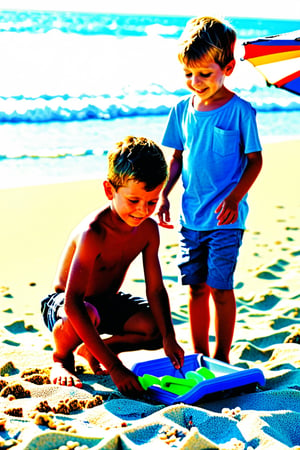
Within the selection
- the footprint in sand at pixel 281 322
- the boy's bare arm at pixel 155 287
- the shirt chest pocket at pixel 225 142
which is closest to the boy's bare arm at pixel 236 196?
the shirt chest pocket at pixel 225 142

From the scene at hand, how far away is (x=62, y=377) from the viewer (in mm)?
3025

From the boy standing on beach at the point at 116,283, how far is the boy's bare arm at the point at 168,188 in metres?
0.20

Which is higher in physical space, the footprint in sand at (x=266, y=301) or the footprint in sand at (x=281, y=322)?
the footprint in sand at (x=281, y=322)

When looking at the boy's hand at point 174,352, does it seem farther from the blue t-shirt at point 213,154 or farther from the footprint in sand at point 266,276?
the footprint in sand at point 266,276

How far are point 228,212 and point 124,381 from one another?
0.90 metres

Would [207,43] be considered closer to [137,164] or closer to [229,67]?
[229,67]

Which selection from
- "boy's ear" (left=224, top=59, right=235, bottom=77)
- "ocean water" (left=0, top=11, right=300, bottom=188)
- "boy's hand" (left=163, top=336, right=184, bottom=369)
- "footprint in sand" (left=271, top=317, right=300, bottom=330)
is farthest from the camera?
"ocean water" (left=0, top=11, right=300, bottom=188)

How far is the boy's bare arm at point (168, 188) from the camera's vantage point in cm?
345

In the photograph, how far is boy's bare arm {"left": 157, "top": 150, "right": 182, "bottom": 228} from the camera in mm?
3449

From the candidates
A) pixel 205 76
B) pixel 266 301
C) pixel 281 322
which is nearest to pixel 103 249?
pixel 205 76

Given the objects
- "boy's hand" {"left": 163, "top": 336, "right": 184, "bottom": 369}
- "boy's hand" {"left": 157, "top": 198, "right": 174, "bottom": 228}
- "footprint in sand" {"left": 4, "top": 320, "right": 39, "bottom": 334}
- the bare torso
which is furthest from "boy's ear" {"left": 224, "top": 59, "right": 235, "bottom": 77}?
"footprint in sand" {"left": 4, "top": 320, "right": 39, "bottom": 334}

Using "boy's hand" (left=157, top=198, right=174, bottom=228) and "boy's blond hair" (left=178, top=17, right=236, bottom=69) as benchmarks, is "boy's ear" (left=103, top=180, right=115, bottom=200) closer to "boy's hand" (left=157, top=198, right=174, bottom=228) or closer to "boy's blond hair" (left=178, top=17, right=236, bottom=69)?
"boy's hand" (left=157, top=198, right=174, bottom=228)

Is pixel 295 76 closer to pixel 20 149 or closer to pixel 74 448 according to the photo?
pixel 74 448

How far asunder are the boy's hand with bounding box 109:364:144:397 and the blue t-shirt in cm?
84
